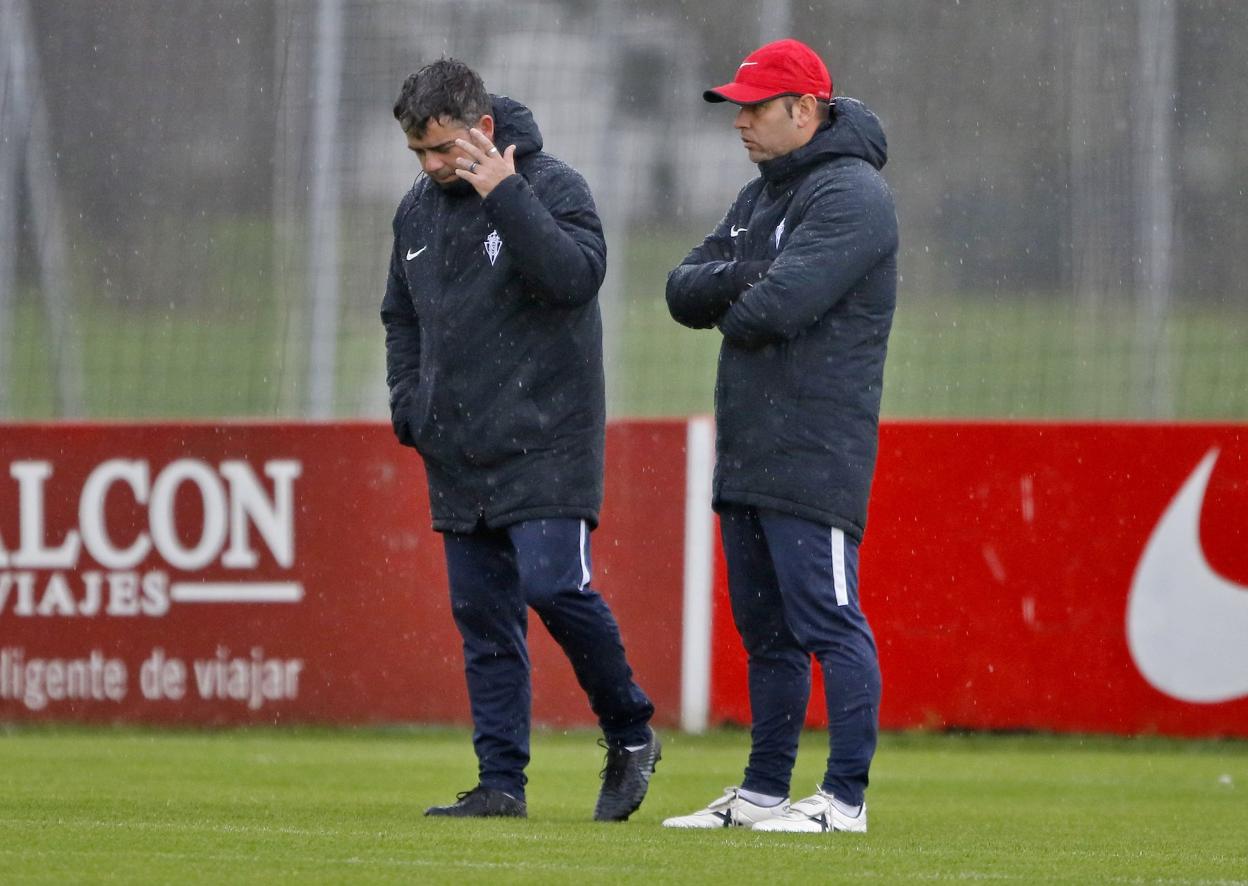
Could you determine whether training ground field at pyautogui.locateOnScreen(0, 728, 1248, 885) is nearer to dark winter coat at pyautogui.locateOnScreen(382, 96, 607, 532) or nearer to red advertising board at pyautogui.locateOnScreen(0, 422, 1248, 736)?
red advertising board at pyautogui.locateOnScreen(0, 422, 1248, 736)

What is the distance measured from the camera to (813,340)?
526 centimetres

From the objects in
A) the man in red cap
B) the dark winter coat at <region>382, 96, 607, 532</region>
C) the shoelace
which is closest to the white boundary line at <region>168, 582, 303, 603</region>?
the dark winter coat at <region>382, 96, 607, 532</region>

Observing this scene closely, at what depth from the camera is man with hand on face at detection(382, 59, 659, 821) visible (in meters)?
5.46

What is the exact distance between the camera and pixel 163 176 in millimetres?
9453

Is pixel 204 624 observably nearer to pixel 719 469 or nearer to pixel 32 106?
pixel 32 106

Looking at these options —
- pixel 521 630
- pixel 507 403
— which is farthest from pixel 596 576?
pixel 507 403

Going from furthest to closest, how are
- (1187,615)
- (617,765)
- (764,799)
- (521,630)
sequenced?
(1187,615)
(521,630)
(617,765)
(764,799)

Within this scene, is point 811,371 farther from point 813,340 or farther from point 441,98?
point 441,98

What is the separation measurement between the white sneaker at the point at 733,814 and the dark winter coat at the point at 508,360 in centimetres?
75

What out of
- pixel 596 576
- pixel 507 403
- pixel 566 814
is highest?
pixel 507 403

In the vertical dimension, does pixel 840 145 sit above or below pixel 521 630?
above

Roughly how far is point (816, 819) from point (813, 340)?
1.09 meters

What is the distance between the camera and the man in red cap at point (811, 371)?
17.1 feet

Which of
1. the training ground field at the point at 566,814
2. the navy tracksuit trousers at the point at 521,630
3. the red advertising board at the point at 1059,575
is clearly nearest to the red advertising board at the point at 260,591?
the training ground field at the point at 566,814
